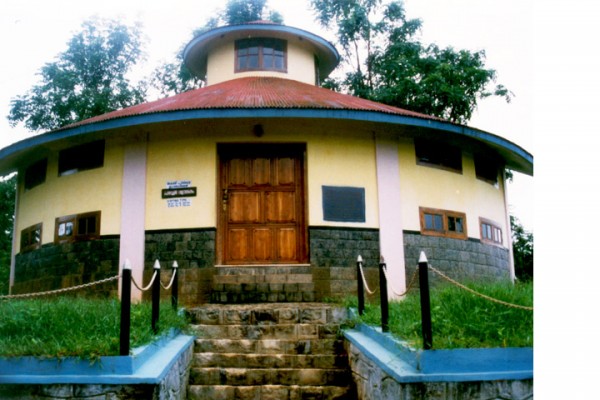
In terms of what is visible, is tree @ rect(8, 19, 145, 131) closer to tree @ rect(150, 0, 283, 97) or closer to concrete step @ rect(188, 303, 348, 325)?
tree @ rect(150, 0, 283, 97)

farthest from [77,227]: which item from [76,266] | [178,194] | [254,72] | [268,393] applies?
[268,393]

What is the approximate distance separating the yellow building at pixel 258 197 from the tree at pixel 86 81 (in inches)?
37.9

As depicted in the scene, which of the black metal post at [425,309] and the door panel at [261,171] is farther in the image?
the door panel at [261,171]

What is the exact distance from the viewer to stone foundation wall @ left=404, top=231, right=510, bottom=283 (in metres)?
9.66

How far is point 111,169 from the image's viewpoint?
388 inches

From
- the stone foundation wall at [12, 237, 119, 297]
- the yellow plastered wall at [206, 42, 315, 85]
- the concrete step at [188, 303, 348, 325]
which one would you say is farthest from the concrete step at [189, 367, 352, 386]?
the yellow plastered wall at [206, 42, 315, 85]

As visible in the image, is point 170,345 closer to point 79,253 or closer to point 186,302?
point 186,302

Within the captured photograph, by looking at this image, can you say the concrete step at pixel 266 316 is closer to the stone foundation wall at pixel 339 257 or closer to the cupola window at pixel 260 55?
the stone foundation wall at pixel 339 257

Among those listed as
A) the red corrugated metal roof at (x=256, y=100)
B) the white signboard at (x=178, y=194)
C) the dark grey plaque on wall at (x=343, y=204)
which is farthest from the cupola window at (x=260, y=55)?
the dark grey plaque on wall at (x=343, y=204)

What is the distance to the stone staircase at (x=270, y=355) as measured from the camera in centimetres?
573

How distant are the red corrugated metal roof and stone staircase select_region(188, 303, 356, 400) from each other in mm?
3457

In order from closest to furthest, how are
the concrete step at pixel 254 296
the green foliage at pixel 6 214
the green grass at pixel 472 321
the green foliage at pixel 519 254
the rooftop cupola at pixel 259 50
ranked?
the green grass at pixel 472 321 < the concrete step at pixel 254 296 < the green foliage at pixel 519 254 < the rooftop cupola at pixel 259 50 < the green foliage at pixel 6 214

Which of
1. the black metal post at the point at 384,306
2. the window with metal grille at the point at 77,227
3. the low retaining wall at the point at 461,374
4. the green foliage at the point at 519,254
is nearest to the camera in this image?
the low retaining wall at the point at 461,374

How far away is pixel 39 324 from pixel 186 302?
12.2 feet
